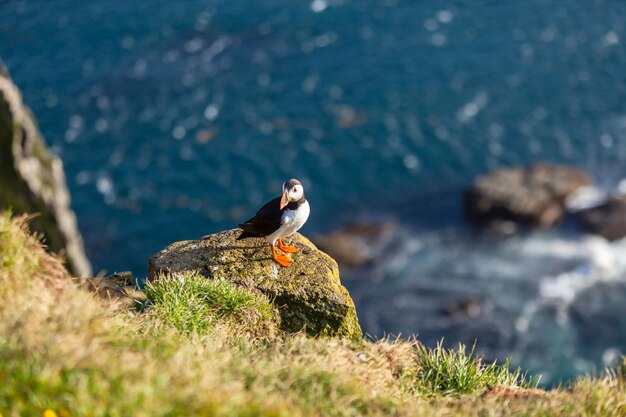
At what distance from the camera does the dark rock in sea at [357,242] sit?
44000mm

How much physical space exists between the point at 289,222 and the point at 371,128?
39397mm

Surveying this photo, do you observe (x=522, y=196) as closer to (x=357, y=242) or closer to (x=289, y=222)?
(x=357, y=242)

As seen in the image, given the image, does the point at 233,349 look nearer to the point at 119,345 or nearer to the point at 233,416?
the point at 119,345

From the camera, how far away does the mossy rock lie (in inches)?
453

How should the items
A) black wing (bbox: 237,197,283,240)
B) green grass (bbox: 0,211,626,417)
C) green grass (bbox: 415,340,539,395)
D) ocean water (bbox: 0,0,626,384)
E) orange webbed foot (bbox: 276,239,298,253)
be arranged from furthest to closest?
1. ocean water (bbox: 0,0,626,384)
2. orange webbed foot (bbox: 276,239,298,253)
3. black wing (bbox: 237,197,283,240)
4. green grass (bbox: 415,340,539,395)
5. green grass (bbox: 0,211,626,417)

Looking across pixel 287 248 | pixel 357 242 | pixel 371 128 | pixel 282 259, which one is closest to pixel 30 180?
pixel 357 242

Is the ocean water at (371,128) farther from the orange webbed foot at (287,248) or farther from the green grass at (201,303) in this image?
the green grass at (201,303)

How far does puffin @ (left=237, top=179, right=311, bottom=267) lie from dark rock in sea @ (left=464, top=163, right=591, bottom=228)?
35.0 m

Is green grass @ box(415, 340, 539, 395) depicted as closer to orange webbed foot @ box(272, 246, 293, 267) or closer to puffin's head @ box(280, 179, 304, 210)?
orange webbed foot @ box(272, 246, 293, 267)

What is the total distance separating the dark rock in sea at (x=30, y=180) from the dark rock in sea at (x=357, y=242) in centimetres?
1320

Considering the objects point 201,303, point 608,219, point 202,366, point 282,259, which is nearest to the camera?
point 202,366

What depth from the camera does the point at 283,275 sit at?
1185 cm

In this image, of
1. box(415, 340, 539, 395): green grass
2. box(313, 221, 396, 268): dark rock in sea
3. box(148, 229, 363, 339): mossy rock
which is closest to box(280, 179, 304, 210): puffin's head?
box(148, 229, 363, 339): mossy rock

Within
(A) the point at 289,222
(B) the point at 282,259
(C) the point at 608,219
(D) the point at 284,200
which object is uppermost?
(D) the point at 284,200
